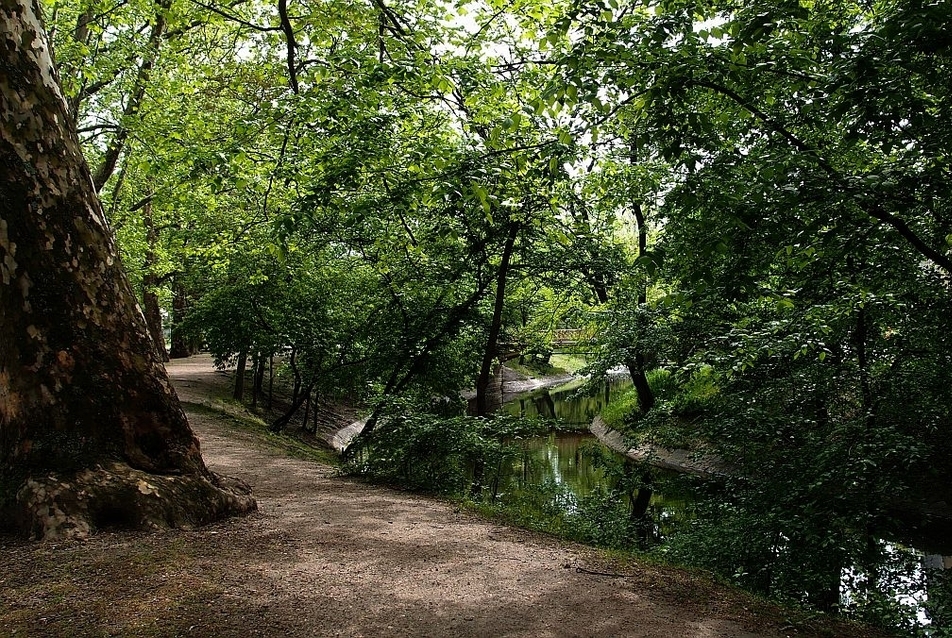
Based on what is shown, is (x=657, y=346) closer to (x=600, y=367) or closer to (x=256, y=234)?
(x=600, y=367)

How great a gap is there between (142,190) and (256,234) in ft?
32.5

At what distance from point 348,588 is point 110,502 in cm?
165

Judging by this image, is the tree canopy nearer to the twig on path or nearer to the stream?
the stream

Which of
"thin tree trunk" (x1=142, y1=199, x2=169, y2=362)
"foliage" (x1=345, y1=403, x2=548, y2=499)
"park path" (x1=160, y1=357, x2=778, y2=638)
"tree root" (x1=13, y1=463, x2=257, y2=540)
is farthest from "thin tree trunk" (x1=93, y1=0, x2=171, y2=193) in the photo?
"park path" (x1=160, y1=357, x2=778, y2=638)

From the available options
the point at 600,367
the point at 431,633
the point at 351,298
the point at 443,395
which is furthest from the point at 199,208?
the point at 431,633

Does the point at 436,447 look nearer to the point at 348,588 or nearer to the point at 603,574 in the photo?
Answer: the point at 603,574

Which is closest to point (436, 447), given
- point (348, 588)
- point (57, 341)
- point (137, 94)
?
point (348, 588)

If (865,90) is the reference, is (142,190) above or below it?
above

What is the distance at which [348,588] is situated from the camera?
356 centimetres

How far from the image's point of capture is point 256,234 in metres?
11.2

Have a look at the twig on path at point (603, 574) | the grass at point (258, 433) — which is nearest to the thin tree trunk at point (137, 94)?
the grass at point (258, 433)

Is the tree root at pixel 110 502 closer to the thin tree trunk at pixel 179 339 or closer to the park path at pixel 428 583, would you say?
the park path at pixel 428 583

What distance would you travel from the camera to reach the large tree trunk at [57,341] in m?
3.74

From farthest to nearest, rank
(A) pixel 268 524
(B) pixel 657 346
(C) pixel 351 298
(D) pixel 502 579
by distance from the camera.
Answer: (C) pixel 351 298
(B) pixel 657 346
(A) pixel 268 524
(D) pixel 502 579
